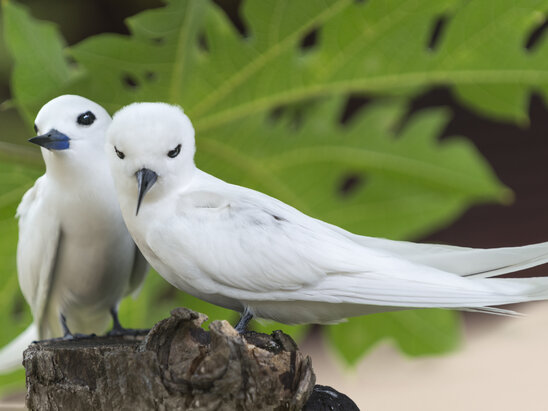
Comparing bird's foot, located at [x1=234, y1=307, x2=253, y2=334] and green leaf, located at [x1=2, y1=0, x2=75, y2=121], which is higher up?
green leaf, located at [x1=2, y1=0, x2=75, y2=121]

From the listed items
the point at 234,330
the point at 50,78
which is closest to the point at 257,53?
the point at 50,78

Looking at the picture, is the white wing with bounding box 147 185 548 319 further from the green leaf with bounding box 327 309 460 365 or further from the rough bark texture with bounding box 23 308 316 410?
the green leaf with bounding box 327 309 460 365

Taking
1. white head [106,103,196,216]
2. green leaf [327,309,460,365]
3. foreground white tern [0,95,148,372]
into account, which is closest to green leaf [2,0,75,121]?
foreground white tern [0,95,148,372]

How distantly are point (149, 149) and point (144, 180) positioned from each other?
0.03 m

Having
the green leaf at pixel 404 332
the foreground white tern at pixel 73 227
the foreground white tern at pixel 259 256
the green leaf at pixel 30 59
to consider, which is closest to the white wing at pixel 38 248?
the foreground white tern at pixel 73 227

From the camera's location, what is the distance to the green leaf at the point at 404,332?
4.09ft

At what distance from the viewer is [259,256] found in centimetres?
61

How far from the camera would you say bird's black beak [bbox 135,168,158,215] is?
592 mm

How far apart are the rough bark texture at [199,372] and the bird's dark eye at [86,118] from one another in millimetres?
241

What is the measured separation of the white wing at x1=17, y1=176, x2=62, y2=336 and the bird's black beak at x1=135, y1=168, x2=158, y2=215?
0.17 m

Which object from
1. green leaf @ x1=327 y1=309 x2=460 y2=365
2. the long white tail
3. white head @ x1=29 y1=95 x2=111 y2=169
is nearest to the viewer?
Result: white head @ x1=29 y1=95 x2=111 y2=169

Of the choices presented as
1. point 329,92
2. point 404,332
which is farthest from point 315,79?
point 404,332

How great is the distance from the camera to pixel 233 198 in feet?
2.09

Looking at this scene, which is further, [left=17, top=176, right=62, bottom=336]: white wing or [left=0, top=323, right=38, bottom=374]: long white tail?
[left=0, top=323, right=38, bottom=374]: long white tail
